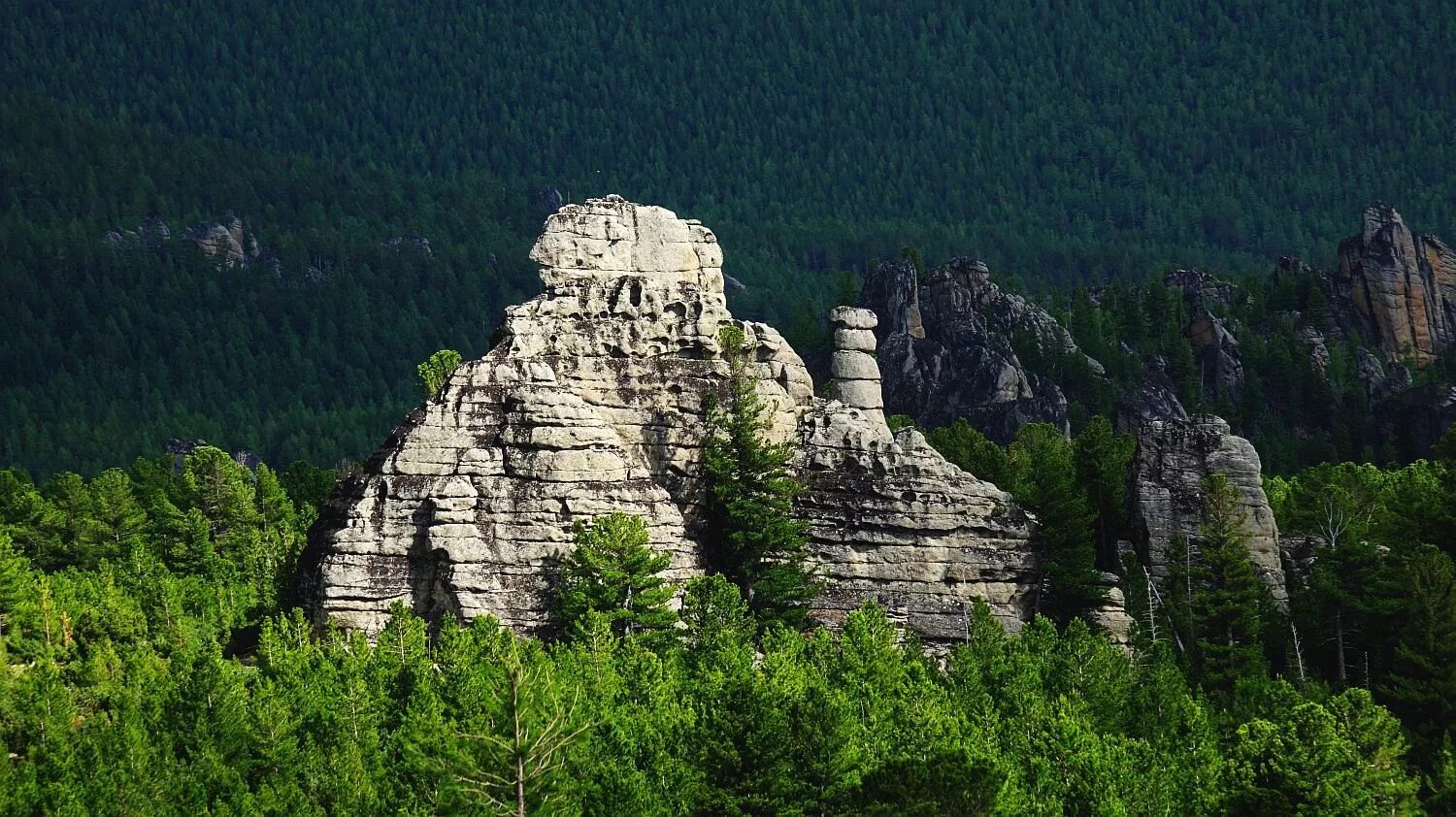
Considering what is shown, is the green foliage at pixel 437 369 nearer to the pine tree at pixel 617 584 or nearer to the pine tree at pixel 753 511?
the pine tree at pixel 753 511

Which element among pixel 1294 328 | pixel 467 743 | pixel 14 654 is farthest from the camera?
pixel 1294 328

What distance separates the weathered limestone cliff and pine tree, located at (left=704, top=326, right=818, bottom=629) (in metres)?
0.98

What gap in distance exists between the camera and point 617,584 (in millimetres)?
86938

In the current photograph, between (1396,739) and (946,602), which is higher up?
(946,602)

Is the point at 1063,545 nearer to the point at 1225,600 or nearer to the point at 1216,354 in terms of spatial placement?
the point at 1225,600

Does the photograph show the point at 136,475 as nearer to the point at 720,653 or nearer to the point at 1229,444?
the point at 720,653

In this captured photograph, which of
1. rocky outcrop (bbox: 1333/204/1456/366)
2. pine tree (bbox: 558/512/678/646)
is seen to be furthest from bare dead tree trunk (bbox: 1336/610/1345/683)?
rocky outcrop (bbox: 1333/204/1456/366)

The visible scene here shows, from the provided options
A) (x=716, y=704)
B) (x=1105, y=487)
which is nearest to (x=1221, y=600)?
(x=1105, y=487)

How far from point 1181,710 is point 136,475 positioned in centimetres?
7300

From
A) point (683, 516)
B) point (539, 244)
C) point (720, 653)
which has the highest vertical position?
point (539, 244)

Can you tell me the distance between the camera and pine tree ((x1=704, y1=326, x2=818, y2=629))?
91062mm

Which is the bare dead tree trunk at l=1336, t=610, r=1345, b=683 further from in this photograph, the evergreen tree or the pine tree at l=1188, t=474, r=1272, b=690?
the evergreen tree

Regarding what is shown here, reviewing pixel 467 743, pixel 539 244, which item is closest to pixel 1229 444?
pixel 539 244

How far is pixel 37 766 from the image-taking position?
74.2m
